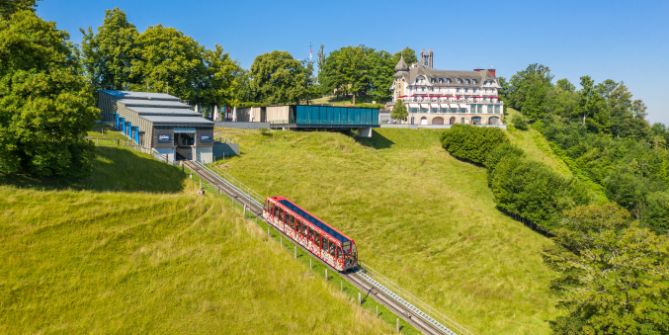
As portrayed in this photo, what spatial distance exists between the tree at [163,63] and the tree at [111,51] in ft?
4.40

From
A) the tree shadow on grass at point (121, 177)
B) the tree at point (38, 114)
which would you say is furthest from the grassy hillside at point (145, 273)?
the tree at point (38, 114)

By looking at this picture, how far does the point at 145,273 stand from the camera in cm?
2700

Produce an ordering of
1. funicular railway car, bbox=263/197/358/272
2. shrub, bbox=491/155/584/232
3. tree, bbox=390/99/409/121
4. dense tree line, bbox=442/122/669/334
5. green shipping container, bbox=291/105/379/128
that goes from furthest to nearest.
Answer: tree, bbox=390/99/409/121 < green shipping container, bbox=291/105/379/128 < shrub, bbox=491/155/584/232 < funicular railway car, bbox=263/197/358/272 < dense tree line, bbox=442/122/669/334

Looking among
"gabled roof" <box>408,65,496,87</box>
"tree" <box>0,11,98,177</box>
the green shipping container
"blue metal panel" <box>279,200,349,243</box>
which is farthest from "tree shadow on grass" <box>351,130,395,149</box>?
"tree" <box>0,11,98,177</box>

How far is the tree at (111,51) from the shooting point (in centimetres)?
6888

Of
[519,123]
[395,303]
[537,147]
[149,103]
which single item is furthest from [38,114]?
[519,123]

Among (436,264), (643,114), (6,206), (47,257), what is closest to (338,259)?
(436,264)

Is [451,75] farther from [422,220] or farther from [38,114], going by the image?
[38,114]

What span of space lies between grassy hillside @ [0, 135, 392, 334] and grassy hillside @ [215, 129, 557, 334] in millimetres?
11826

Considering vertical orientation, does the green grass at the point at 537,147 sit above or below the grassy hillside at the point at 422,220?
above

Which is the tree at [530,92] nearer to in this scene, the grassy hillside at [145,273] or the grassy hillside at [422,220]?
the grassy hillside at [422,220]

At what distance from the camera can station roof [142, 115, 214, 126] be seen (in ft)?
168

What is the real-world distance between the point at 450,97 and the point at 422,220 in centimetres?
6773

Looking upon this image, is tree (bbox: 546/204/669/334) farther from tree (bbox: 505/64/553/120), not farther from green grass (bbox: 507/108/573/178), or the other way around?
tree (bbox: 505/64/553/120)
